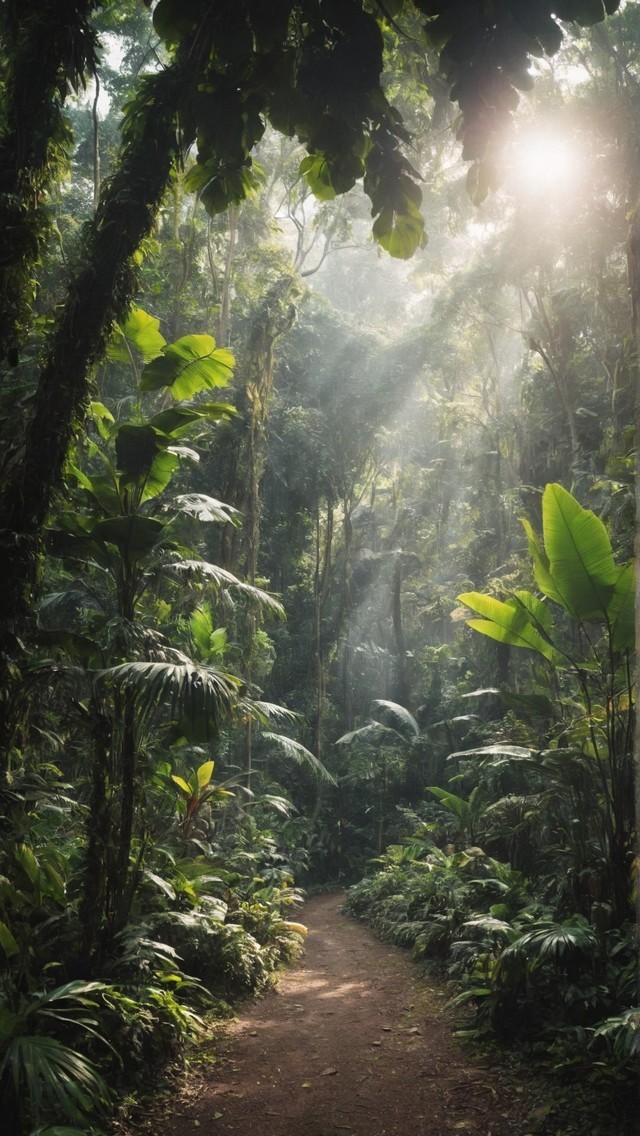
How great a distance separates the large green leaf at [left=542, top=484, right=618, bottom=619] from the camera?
5504mm

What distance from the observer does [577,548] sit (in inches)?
218

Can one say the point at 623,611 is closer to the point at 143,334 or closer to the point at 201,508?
the point at 201,508

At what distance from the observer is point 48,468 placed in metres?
3.09

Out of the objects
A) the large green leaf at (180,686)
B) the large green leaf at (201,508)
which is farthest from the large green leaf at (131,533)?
the large green leaf at (180,686)

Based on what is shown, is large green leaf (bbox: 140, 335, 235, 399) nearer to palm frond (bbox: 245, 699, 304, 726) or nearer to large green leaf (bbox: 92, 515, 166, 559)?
large green leaf (bbox: 92, 515, 166, 559)

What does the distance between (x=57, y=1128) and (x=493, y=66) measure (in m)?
4.27

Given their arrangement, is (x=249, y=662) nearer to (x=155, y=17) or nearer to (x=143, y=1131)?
(x=143, y=1131)

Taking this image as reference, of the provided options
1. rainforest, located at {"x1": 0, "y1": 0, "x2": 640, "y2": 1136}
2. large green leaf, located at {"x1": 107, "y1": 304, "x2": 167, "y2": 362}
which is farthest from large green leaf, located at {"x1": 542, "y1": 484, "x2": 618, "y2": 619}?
A: large green leaf, located at {"x1": 107, "y1": 304, "x2": 167, "y2": 362}

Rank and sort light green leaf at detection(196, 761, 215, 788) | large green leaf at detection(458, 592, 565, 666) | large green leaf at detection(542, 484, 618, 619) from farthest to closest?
1. light green leaf at detection(196, 761, 215, 788)
2. large green leaf at detection(458, 592, 565, 666)
3. large green leaf at detection(542, 484, 618, 619)

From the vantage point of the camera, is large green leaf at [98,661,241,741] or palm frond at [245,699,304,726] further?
palm frond at [245,699,304,726]

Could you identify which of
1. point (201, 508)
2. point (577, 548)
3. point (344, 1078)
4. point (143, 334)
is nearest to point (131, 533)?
point (201, 508)

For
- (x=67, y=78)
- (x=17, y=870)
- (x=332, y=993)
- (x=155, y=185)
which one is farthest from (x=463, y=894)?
(x=67, y=78)

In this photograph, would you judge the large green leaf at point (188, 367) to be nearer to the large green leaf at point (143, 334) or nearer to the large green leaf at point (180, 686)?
the large green leaf at point (143, 334)

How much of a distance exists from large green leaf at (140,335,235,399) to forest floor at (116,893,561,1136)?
4.91m
